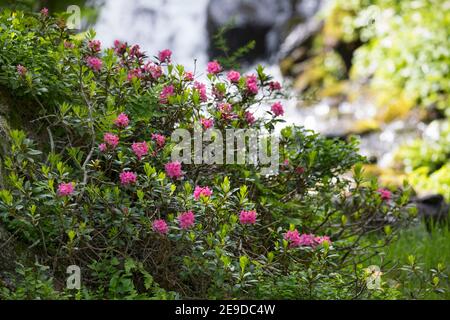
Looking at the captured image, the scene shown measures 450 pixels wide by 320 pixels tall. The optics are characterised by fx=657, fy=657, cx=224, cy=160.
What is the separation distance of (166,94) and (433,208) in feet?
12.3

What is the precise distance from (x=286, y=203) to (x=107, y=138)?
129 centimetres

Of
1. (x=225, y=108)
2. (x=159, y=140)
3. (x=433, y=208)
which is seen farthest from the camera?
(x=433, y=208)

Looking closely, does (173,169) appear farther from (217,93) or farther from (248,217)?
(217,93)

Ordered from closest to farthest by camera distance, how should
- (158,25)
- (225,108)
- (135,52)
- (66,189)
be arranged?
(66,189), (225,108), (135,52), (158,25)

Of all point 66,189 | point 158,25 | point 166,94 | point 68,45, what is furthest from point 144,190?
point 158,25

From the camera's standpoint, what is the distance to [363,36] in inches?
416

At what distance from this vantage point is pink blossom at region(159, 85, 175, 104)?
3.55m

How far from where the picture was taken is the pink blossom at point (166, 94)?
3553 mm

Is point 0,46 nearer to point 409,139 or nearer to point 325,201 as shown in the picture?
point 325,201

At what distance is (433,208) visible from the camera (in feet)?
21.0

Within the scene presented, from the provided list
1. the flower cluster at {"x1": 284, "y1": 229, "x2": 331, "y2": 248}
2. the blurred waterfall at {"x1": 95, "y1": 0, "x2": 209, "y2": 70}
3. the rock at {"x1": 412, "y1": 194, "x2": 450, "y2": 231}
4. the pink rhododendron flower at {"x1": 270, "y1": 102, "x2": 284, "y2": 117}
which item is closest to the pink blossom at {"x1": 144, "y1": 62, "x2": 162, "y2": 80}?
→ the pink rhododendron flower at {"x1": 270, "y1": 102, "x2": 284, "y2": 117}

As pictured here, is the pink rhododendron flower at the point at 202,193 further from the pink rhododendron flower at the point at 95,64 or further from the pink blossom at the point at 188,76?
the pink rhododendron flower at the point at 95,64

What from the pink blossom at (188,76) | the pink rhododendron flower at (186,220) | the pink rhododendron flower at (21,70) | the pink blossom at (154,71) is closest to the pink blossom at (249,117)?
the pink blossom at (188,76)

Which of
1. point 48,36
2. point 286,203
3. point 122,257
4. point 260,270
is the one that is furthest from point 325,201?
point 48,36
